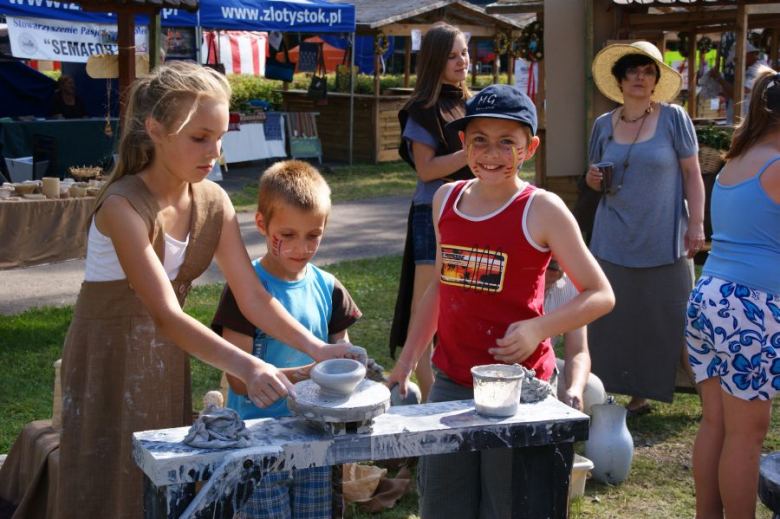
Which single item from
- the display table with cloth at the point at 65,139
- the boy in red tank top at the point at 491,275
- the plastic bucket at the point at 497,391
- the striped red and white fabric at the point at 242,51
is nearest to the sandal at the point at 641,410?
the boy in red tank top at the point at 491,275

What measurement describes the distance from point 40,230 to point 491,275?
5.16 meters

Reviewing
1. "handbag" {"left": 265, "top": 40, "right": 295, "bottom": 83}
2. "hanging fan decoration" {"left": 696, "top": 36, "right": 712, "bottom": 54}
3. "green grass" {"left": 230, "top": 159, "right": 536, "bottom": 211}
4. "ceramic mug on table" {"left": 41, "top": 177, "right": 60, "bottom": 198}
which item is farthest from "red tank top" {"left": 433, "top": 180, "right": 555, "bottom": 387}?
"hanging fan decoration" {"left": 696, "top": 36, "right": 712, "bottom": 54}

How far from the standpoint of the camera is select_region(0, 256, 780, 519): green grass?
3.91 meters

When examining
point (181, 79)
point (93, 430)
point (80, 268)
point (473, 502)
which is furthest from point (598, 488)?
point (80, 268)

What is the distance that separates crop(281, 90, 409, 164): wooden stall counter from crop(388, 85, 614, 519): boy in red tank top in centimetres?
1419

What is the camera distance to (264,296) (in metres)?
2.62

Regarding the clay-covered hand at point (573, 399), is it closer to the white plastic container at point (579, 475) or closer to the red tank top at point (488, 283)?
the red tank top at point (488, 283)

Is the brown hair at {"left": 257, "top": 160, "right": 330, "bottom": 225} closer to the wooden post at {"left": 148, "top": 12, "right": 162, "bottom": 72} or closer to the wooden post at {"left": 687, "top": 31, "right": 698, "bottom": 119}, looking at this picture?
the wooden post at {"left": 148, "top": 12, "right": 162, "bottom": 72}

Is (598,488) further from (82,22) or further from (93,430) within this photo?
(82,22)

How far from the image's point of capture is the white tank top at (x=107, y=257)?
2.52 metres

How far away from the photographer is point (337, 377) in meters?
1.94

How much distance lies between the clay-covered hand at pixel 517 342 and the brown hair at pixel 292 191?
819 mm

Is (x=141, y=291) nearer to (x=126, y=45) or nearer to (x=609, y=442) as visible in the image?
(x=609, y=442)

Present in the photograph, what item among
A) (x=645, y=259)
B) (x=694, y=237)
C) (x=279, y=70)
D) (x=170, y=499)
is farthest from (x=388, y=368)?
(x=279, y=70)
